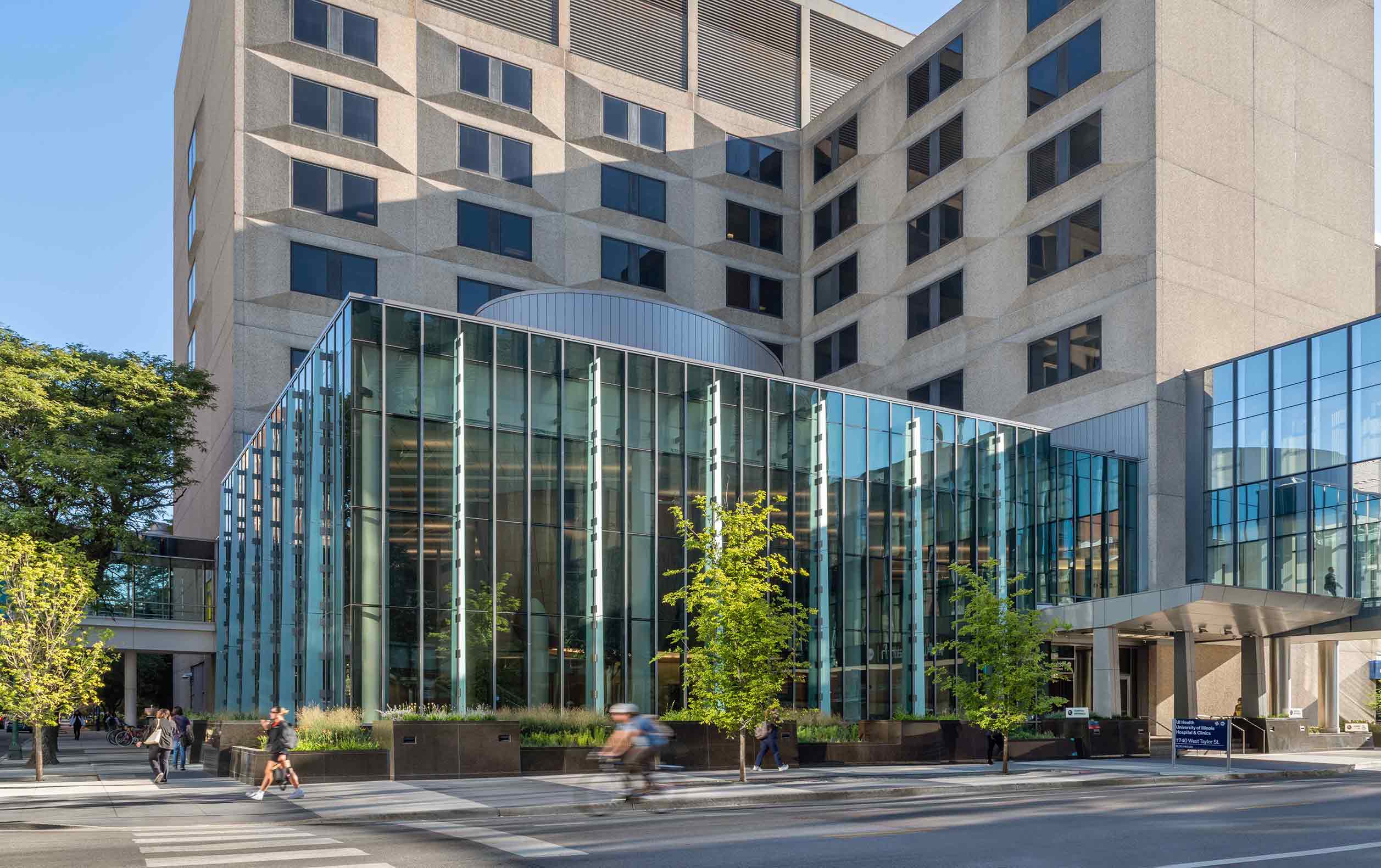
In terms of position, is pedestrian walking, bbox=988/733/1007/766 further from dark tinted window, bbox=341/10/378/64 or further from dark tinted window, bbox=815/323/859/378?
dark tinted window, bbox=341/10/378/64

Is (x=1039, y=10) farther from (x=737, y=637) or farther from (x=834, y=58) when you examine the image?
(x=737, y=637)

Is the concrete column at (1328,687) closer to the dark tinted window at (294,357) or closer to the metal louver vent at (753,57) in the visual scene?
the metal louver vent at (753,57)

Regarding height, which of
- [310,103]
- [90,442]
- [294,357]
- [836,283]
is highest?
[310,103]

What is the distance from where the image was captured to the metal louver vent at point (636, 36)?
60.7m

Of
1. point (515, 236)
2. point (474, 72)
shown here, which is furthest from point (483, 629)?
point (474, 72)

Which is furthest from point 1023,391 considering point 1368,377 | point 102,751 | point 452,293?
point 102,751

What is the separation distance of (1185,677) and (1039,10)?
28.7 meters

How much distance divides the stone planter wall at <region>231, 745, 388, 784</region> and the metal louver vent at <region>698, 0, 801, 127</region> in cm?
4692

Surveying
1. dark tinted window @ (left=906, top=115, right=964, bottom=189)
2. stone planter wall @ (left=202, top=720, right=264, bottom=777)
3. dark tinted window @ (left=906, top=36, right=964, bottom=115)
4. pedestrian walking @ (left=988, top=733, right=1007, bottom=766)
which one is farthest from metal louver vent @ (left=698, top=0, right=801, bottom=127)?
stone planter wall @ (left=202, top=720, right=264, bottom=777)

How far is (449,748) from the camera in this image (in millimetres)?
25406

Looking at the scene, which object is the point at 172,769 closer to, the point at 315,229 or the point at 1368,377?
the point at 315,229

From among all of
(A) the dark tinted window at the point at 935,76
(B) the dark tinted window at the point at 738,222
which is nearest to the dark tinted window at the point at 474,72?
(B) the dark tinted window at the point at 738,222

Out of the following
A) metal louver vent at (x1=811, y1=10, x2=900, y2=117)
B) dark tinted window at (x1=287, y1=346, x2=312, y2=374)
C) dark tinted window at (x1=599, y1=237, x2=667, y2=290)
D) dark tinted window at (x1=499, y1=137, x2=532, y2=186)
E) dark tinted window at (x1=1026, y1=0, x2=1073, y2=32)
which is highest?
metal louver vent at (x1=811, y1=10, x2=900, y2=117)

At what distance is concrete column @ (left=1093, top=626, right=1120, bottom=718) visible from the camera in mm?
36969
